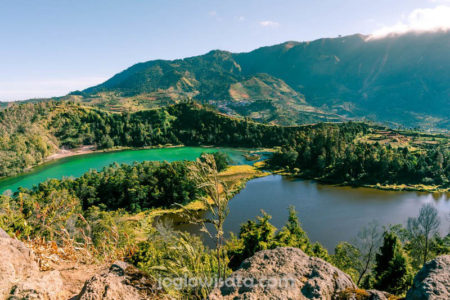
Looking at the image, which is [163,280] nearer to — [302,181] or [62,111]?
[302,181]

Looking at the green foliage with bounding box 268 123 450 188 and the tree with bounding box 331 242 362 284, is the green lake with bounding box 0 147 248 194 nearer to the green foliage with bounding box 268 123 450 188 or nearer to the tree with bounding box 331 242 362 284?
the green foliage with bounding box 268 123 450 188

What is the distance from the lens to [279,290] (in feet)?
15.9

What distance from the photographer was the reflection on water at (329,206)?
45.7 metres

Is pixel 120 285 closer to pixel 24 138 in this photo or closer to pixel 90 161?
pixel 90 161

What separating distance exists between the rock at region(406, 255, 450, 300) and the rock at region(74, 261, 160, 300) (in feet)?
16.8

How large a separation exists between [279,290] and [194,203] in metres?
53.6

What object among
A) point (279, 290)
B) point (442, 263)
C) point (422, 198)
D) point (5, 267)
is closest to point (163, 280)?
point (279, 290)

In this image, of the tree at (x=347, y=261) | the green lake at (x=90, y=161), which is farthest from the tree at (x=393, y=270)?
the green lake at (x=90, y=161)

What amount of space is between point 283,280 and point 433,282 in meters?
2.63

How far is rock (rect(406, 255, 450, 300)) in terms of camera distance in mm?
4273

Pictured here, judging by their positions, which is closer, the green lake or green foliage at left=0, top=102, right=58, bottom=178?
the green lake

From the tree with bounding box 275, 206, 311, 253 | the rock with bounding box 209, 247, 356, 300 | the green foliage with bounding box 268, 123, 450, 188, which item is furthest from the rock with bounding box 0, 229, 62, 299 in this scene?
the green foliage with bounding box 268, 123, 450, 188

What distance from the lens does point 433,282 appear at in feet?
14.5

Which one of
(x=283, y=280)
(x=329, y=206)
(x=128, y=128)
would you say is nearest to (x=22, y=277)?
(x=283, y=280)
